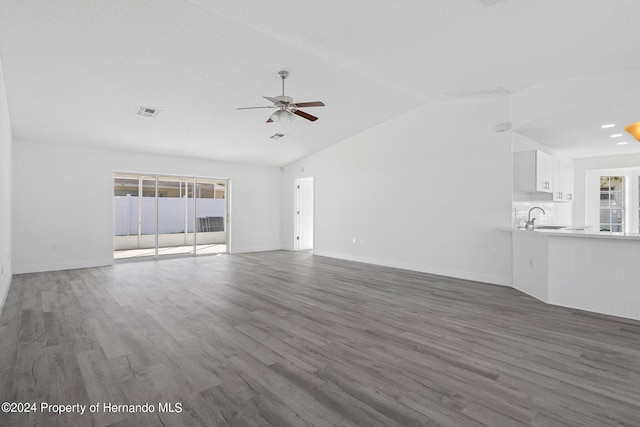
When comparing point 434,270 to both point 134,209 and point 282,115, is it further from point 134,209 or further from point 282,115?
point 134,209

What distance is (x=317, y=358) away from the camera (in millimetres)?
2631

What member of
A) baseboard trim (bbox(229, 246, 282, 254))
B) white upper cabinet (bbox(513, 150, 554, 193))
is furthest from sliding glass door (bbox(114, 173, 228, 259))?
white upper cabinet (bbox(513, 150, 554, 193))

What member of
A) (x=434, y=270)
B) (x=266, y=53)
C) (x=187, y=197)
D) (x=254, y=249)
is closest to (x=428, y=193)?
(x=434, y=270)

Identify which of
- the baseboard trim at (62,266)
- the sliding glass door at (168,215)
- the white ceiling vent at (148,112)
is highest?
the white ceiling vent at (148,112)

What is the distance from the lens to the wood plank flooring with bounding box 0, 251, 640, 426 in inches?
75.7

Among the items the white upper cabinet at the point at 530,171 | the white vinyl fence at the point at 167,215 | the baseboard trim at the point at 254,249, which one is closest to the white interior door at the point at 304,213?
the baseboard trim at the point at 254,249

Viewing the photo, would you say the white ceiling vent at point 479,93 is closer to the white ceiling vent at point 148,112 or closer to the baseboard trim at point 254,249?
the white ceiling vent at point 148,112

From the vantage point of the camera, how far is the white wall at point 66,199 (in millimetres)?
6250

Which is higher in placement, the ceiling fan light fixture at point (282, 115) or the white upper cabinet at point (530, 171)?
the ceiling fan light fixture at point (282, 115)

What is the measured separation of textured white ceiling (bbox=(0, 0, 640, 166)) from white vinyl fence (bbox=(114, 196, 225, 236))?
7.80 feet

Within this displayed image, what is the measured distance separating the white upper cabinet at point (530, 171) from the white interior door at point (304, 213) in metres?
5.80

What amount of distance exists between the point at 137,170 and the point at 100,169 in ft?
2.40

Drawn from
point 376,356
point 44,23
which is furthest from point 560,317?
point 44,23

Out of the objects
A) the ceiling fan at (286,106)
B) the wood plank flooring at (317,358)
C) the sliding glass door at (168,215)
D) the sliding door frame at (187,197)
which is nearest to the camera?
the wood plank flooring at (317,358)
